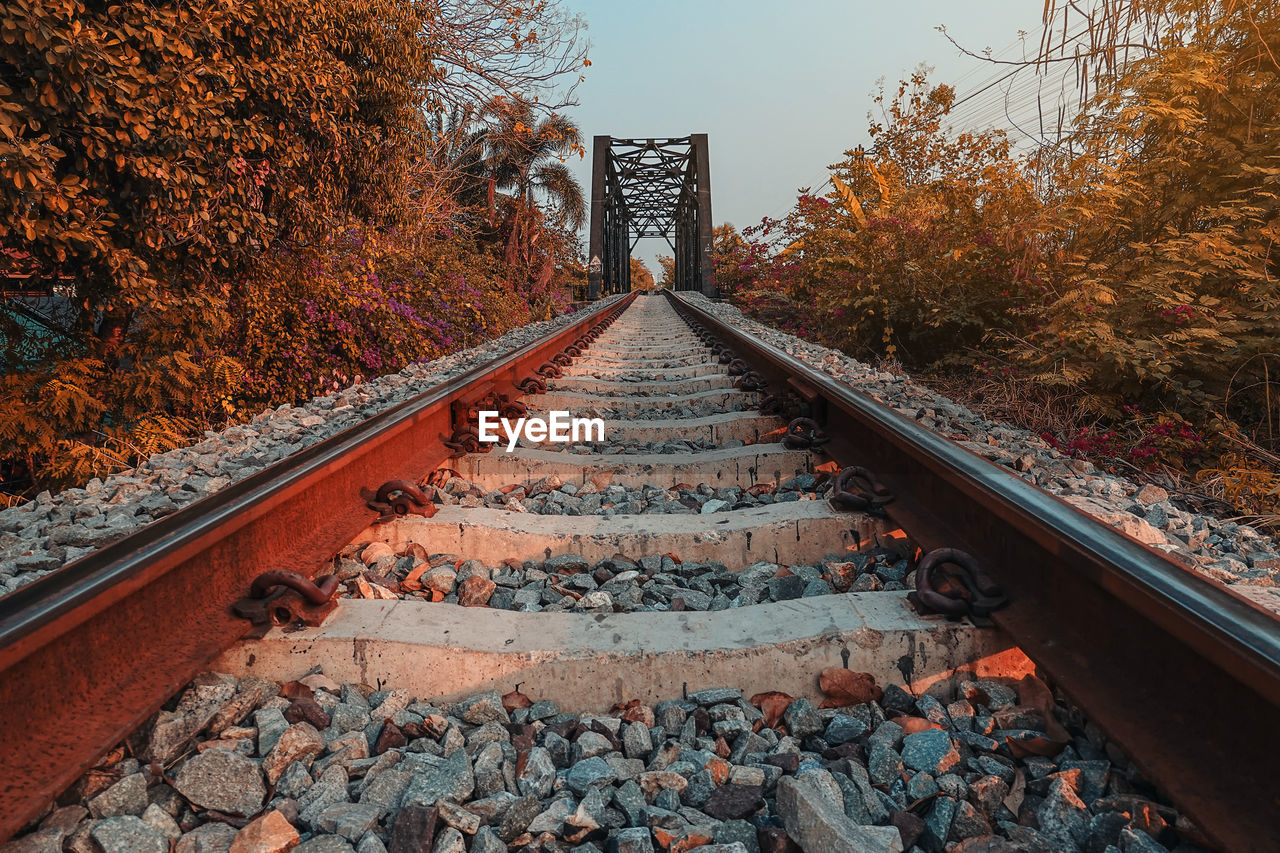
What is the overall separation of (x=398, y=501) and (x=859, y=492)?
1.53m

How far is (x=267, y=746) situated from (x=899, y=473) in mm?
1930

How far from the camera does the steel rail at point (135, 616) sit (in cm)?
110

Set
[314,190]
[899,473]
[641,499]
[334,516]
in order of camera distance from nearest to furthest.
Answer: [334,516]
[899,473]
[641,499]
[314,190]

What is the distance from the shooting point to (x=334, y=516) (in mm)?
2191

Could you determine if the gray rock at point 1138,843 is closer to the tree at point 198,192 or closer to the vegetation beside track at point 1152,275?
the vegetation beside track at point 1152,275

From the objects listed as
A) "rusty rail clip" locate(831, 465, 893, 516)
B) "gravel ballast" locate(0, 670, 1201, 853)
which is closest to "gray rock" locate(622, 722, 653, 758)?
"gravel ballast" locate(0, 670, 1201, 853)

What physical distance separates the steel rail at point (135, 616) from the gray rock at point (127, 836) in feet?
0.29

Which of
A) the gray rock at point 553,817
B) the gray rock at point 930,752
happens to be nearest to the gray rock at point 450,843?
the gray rock at point 553,817

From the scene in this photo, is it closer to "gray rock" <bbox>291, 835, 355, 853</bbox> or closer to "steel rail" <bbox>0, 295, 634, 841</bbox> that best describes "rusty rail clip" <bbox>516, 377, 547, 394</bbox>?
"steel rail" <bbox>0, 295, 634, 841</bbox>

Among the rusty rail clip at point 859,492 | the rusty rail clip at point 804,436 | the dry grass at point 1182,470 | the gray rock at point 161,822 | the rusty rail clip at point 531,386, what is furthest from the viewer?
the rusty rail clip at point 531,386

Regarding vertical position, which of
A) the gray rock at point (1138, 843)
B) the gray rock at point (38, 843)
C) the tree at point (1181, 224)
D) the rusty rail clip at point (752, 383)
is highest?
the tree at point (1181, 224)

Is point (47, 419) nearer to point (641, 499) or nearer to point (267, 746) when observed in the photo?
point (641, 499)

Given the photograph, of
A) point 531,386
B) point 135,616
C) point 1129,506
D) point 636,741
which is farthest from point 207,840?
point 531,386

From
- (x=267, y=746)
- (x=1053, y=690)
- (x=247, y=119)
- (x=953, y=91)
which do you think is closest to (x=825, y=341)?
(x=953, y=91)
